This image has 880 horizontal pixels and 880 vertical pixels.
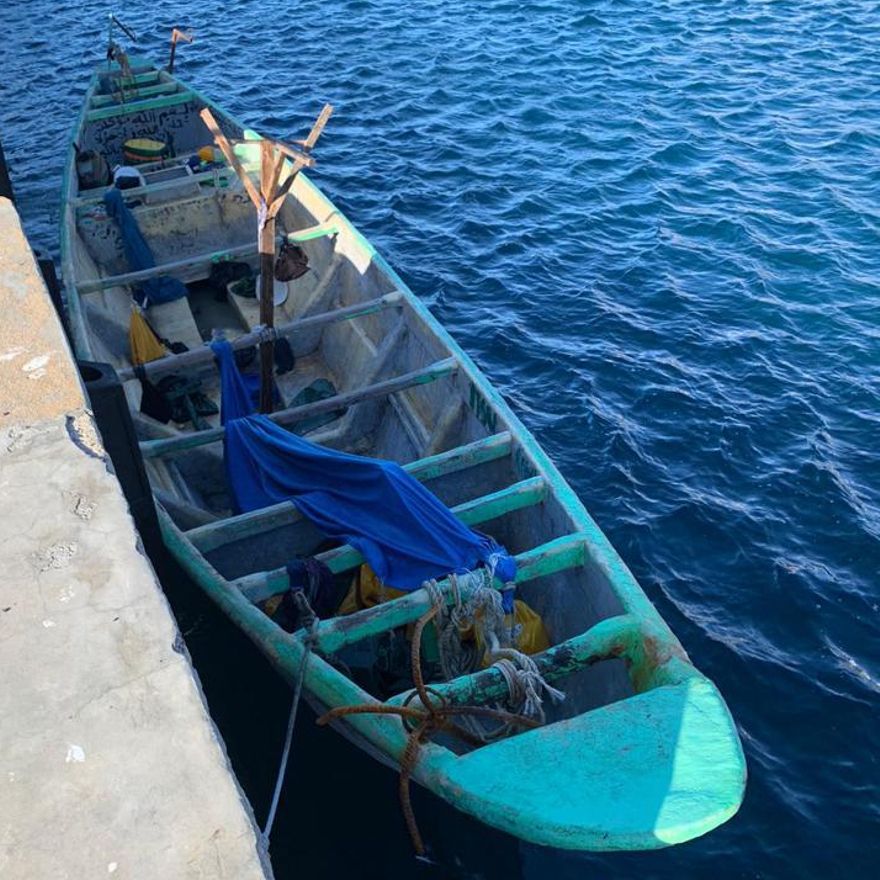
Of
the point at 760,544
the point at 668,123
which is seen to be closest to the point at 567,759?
the point at 760,544

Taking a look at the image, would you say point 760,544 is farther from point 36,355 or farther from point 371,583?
point 36,355

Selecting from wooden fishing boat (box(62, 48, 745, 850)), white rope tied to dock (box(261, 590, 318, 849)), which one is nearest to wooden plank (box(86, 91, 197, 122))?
wooden fishing boat (box(62, 48, 745, 850))

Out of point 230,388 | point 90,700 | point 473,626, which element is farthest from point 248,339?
point 90,700

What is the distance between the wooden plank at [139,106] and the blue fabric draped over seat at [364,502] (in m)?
10.8

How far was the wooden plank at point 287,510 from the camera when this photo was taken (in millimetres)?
8969

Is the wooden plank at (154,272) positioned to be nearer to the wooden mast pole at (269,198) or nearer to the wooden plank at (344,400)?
the wooden mast pole at (269,198)

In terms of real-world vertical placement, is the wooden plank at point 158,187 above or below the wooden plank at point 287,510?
above

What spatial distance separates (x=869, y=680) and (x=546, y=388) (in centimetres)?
623

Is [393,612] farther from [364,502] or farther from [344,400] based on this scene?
[344,400]

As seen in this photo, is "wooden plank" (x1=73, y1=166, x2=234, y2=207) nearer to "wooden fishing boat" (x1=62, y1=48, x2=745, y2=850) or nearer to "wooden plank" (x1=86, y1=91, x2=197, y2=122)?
"wooden fishing boat" (x1=62, y1=48, x2=745, y2=850)

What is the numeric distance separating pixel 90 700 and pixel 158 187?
12912mm

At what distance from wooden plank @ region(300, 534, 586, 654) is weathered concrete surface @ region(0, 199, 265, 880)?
2985 millimetres

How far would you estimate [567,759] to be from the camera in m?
6.46

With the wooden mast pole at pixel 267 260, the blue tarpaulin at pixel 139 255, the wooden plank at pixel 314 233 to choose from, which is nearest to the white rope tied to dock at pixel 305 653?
the wooden mast pole at pixel 267 260
